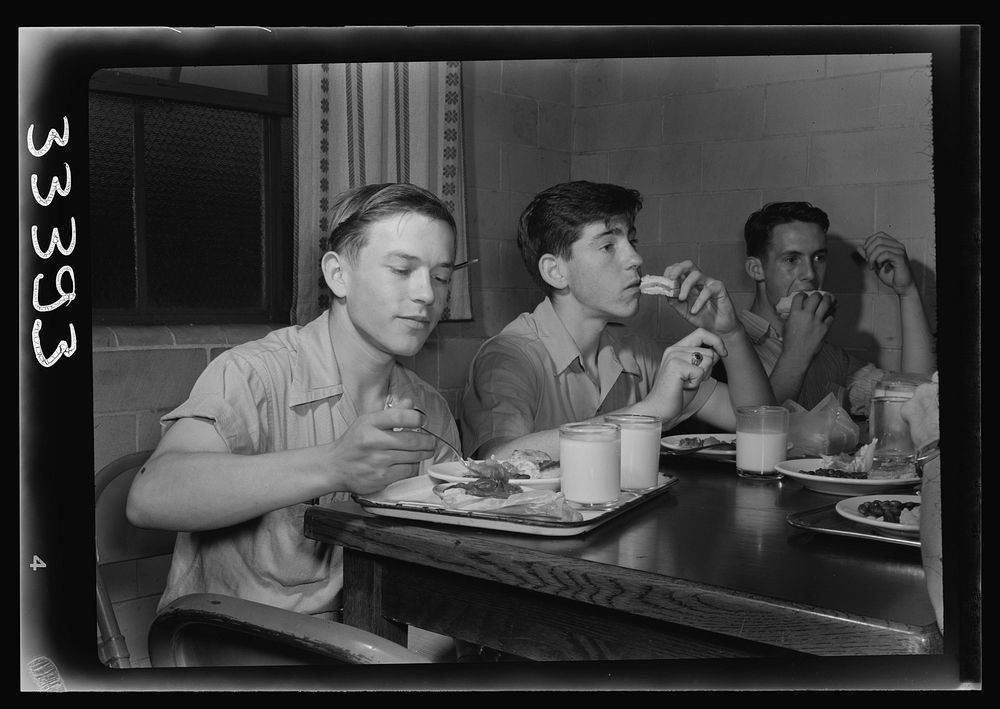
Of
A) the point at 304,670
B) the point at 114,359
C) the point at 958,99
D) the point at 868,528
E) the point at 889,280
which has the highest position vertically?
the point at 958,99

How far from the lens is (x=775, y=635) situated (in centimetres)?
107

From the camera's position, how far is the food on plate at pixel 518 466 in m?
1.43

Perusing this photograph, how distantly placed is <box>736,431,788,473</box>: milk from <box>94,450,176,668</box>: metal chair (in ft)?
3.29

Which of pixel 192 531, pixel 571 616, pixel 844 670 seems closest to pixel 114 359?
pixel 192 531

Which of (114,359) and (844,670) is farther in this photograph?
(114,359)

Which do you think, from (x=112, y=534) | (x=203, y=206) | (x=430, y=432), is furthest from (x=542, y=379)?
(x=112, y=534)

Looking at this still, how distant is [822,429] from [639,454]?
1.33ft

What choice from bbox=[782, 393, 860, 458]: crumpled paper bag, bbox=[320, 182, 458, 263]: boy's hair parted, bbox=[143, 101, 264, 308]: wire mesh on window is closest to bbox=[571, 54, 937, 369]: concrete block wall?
bbox=[782, 393, 860, 458]: crumpled paper bag

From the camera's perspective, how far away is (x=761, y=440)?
1.66m

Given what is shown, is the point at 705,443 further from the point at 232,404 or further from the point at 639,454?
the point at 232,404

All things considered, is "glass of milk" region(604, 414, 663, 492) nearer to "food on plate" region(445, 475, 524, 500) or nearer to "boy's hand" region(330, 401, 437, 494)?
"food on plate" region(445, 475, 524, 500)

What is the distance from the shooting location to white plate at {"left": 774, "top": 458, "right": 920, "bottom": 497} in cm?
148

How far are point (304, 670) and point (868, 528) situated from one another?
0.84 m

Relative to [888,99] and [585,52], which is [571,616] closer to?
[585,52]
